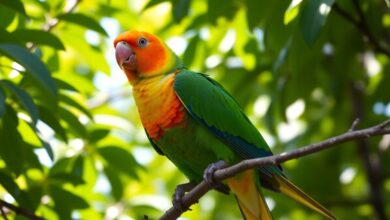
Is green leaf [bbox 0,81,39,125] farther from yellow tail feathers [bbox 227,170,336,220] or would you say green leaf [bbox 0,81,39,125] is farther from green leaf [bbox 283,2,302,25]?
green leaf [bbox 283,2,302,25]

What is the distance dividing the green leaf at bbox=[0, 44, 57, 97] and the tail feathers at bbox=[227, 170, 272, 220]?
1.42 meters

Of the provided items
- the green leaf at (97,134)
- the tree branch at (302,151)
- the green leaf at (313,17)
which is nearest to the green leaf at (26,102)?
the tree branch at (302,151)

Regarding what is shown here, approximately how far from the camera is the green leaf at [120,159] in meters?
4.54

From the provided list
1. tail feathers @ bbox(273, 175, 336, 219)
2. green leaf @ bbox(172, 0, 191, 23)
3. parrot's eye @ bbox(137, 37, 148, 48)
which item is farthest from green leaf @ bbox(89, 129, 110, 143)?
tail feathers @ bbox(273, 175, 336, 219)

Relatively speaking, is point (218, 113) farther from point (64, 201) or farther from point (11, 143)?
point (11, 143)

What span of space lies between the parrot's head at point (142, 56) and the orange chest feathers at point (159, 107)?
22cm

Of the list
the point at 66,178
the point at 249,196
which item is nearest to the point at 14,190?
the point at 66,178

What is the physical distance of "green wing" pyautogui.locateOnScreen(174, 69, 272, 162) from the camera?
13.4 ft

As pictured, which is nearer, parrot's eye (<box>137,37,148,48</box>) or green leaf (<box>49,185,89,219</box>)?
green leaf (<box>49,185,89,219</box>)

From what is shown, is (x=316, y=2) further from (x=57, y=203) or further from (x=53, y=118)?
(x=57, y=203)

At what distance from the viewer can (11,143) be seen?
368 centimetres

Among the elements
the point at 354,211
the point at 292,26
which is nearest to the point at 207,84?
the point at 292,26

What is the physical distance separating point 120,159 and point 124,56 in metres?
0.66

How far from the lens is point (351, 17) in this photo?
4445 mm
